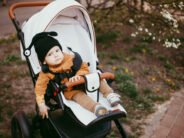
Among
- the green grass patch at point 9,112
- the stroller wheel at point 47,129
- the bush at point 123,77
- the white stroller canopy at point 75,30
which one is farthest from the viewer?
the bush at point 123,77

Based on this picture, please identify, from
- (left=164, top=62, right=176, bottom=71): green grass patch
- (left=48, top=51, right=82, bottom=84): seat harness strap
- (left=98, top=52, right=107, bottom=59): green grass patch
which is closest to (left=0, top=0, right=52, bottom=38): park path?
(left=98, top=52, right=107, bottom=59): green grass patch

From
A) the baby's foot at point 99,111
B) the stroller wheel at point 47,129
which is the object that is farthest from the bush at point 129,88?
the baby's foot at point 99,111

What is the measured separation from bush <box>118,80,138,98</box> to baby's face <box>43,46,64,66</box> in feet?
6.03

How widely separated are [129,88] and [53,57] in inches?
77.7

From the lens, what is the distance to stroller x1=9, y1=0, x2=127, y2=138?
2053 millimetres

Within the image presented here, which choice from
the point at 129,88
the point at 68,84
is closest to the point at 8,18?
the point at 129,88

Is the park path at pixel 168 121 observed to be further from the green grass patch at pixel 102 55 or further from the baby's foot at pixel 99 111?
the green grass patch at pixel 102 55

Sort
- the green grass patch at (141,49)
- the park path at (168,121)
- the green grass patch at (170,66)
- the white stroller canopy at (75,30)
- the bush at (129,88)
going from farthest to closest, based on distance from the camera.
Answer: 1. the green grass patch at (141,49)
2. the green grass patch at (170,66)
3. the bush at (129,88)
4. the park path at (168,121)
5. the white stroller canopy at (75,30)

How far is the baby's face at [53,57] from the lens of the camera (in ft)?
7.35

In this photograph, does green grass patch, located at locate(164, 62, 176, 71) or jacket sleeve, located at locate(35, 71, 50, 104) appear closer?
jacket sleeve, located at locate(35, 71, 50, 104)

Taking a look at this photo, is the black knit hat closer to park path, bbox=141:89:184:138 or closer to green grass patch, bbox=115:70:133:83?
park path, bbox=141:89:184:138

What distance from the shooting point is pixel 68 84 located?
2006mm

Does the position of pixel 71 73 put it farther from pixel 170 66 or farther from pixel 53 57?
pixel 170 66

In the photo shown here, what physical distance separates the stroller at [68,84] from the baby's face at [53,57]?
165 mm
